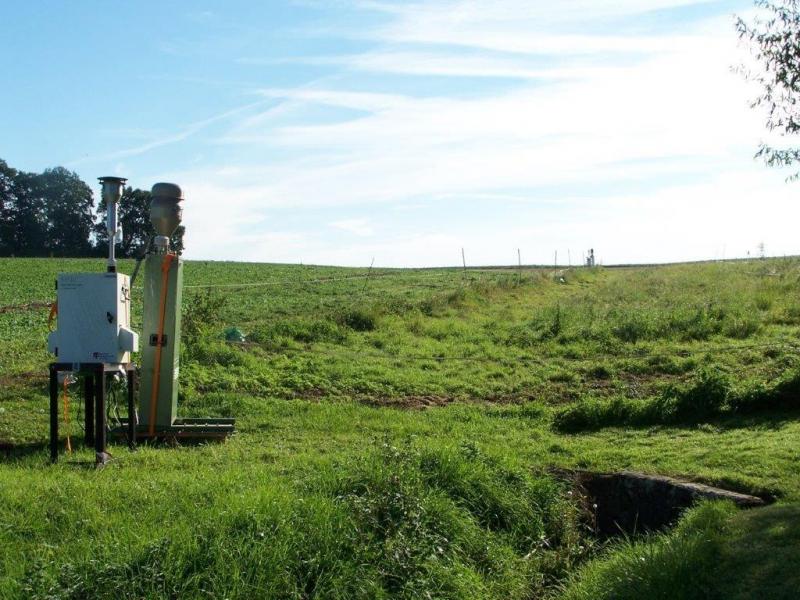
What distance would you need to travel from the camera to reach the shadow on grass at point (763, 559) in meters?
5.33

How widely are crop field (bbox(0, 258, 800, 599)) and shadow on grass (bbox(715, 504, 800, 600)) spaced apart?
0.02m

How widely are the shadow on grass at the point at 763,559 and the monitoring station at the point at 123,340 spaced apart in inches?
229

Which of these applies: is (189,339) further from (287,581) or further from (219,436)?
(287,581)

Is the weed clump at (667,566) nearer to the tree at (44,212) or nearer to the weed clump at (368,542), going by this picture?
the weed clump at (368,542)

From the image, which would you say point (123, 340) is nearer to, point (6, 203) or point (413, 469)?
point (413, 469)

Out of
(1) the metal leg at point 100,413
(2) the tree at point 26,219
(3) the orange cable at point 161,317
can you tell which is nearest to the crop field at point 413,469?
(1) the metal leg at point 100,413

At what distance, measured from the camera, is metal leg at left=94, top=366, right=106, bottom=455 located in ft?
26.6

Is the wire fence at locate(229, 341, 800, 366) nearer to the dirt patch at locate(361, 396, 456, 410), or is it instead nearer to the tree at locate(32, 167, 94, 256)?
the dirt patch at locate(361, 396, 456, 410)

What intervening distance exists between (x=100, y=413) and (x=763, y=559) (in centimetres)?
611

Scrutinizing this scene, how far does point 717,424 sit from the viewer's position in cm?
1052

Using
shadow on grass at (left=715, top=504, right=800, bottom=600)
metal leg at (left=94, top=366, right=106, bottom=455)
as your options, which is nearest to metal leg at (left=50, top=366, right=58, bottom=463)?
metal leg at (left=94, top=366, right=106, bottom=455)

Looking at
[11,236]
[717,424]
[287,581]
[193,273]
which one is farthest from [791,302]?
[11,236]

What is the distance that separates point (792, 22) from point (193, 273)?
43796 millimetres

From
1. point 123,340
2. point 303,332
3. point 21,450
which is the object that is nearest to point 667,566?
point 123,340
